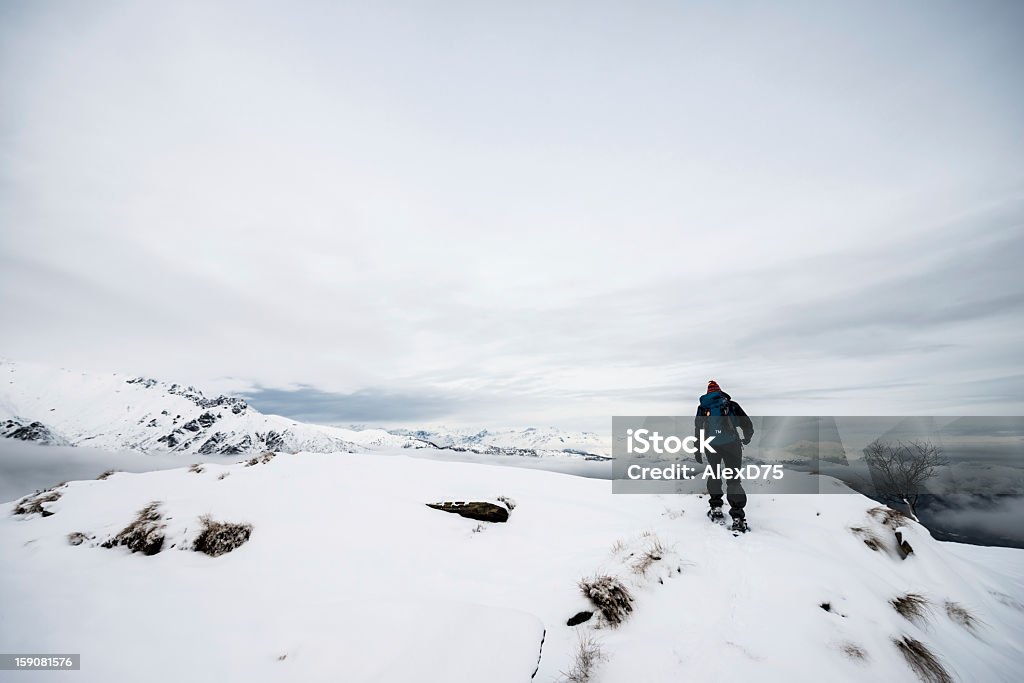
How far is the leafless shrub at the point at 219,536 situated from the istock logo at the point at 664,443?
33.2 feet

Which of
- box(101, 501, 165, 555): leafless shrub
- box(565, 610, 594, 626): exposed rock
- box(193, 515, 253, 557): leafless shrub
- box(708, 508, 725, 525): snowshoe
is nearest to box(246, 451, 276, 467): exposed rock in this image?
box(101, 501, 165, 555): leafless shrub

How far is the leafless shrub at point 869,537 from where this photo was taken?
7939 millimetres

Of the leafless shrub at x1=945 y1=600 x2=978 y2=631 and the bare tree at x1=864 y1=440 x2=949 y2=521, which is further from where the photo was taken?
the bare tree at x1=864 y1=440 x2=949 y2=521

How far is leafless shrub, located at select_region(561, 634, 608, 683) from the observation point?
4234mm

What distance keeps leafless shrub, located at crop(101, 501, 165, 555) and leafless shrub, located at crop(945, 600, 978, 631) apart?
14241 millimetres

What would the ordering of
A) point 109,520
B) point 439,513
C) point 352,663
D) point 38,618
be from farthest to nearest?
point 439,513
point 109,520
point 38,618
point 352,663

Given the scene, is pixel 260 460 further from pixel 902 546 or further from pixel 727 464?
pixel 902 546

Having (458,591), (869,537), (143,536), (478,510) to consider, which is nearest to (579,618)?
(458,591)

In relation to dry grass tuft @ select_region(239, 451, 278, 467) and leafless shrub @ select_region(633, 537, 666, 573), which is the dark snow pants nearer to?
leafless shrub @ select_region(633, 537, 666, 573)

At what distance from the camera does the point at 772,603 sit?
5547mm

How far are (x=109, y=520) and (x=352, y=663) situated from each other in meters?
6.93

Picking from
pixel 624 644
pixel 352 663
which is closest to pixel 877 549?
pixel 624 644

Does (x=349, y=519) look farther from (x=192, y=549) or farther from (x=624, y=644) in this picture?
(x=624, y=644)

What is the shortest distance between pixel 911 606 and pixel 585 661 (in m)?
6.15
